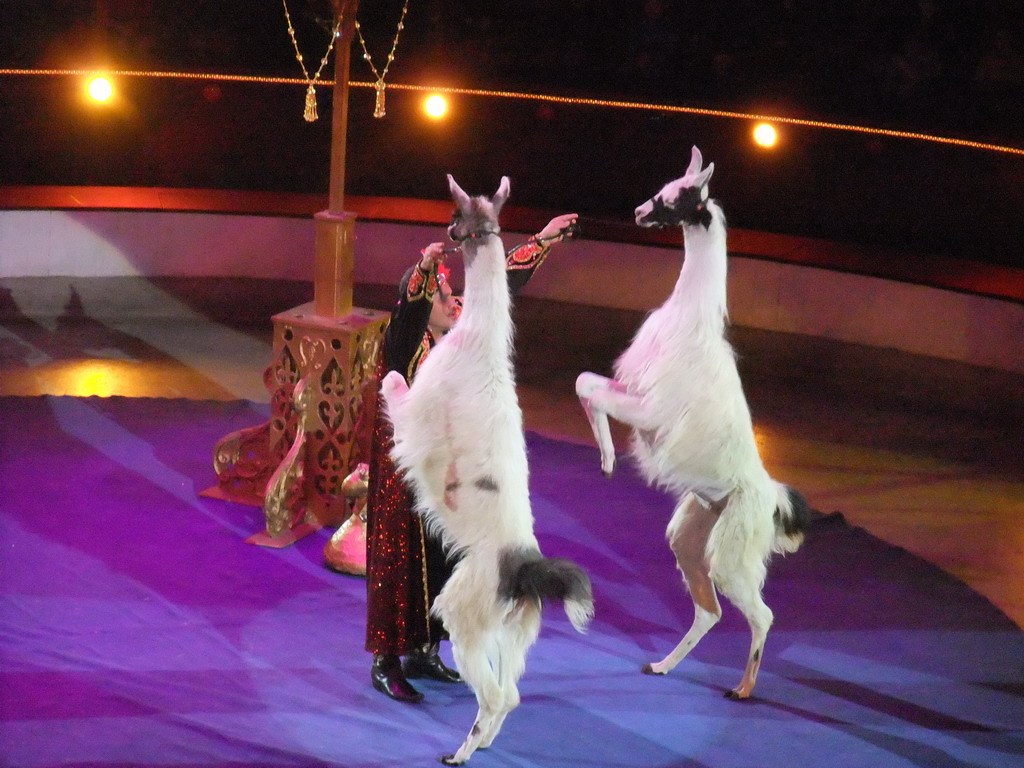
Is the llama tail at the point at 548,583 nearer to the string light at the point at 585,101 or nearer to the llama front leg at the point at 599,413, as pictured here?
the llama front leg at the point at 599,413

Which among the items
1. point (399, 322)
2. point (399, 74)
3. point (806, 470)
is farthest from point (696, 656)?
point (399, 74)

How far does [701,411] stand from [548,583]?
0.69m

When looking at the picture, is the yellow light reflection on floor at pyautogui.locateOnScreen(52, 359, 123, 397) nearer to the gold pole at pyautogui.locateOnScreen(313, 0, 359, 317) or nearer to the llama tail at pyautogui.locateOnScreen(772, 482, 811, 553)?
the gold pole at pyautogui.locateOnScreen(313, 0, 359, 317)

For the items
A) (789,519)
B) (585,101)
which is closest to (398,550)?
(789,519)

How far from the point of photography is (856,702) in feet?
12.8

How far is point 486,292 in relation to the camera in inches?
125

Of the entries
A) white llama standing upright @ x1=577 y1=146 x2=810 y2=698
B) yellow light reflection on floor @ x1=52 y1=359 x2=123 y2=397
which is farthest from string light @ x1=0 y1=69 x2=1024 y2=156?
white llama standing upright @ x1=577 y1=146 x2=810 y2=698

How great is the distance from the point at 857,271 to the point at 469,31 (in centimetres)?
321

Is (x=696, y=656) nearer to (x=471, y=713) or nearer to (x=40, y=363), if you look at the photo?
(x=471, y=713)

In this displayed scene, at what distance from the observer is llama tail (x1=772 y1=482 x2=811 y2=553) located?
150 inches

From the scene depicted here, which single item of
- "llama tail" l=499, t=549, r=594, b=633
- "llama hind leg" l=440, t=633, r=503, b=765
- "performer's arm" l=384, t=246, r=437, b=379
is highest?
"performer's arm" l=384, t=246, r=437, b=379

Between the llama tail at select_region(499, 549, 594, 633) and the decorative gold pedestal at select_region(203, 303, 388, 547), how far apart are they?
172 cm

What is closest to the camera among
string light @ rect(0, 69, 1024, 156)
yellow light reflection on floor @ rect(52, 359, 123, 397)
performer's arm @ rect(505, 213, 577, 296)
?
performer's arm @ rect(505, 213, 577, 296)

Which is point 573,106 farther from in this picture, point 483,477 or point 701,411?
point 483,477
